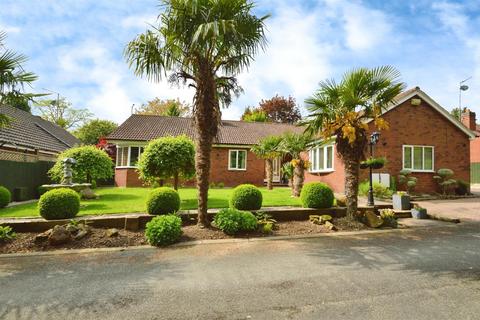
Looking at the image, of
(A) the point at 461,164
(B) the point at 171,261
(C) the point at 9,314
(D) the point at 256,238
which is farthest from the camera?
(A) the point at 461,164

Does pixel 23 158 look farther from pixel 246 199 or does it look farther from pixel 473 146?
pixel 473 146

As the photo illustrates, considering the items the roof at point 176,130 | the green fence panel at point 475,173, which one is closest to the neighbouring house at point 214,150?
the roof at point 176,130

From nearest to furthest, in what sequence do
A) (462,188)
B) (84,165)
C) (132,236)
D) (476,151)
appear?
(132,236) < (84,165) < (462,188) < (476,151)

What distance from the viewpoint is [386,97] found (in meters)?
9.03

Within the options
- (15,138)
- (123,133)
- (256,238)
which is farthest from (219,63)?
(123,133)

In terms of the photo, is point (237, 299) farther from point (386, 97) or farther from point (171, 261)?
point (386, 97)

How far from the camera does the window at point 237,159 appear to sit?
2250 cm

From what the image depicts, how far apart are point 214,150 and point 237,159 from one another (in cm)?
184

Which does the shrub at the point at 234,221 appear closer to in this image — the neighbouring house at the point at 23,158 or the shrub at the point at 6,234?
the shrub at the point at 6,234

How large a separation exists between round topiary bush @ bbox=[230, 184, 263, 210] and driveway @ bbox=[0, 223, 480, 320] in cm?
214

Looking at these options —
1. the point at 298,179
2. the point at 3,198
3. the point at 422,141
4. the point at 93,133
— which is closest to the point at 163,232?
the point at 3,198

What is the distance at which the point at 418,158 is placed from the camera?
16.5 meters

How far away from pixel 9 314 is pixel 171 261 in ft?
8.77

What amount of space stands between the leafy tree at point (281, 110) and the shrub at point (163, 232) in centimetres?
3739
